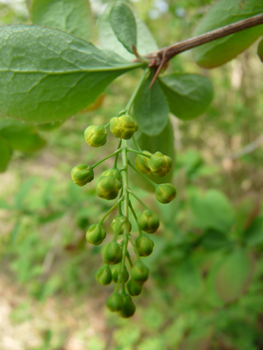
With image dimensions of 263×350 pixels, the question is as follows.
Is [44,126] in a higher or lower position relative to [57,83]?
higher

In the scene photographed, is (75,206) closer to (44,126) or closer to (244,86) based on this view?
(44,126)

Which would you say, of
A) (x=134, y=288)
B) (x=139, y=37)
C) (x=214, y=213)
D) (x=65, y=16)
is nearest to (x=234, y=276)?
(x=214, y=213)

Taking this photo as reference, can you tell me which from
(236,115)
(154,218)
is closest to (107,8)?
(154,218)

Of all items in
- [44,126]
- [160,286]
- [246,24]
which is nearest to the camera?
[246,24]

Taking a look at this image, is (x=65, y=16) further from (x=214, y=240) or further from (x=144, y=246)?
(x=214, y=240)

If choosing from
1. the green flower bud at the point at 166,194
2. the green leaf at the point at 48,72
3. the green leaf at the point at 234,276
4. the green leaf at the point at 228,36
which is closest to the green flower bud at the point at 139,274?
the green flower bud at the point at 166,194

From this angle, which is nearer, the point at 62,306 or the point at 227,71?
the point at 62,306

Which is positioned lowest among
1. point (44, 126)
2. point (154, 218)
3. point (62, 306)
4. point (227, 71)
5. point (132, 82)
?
point (154, 218)
